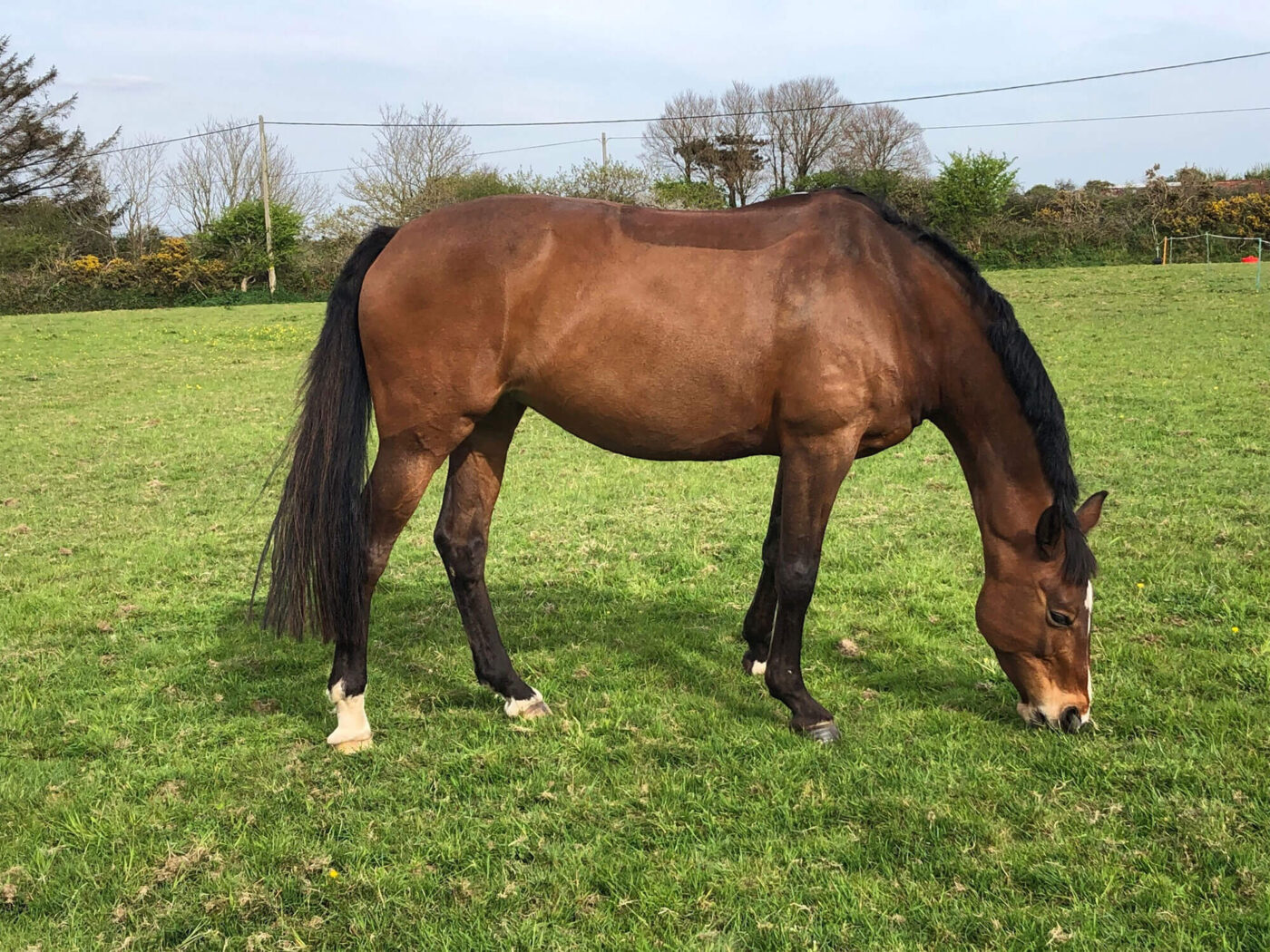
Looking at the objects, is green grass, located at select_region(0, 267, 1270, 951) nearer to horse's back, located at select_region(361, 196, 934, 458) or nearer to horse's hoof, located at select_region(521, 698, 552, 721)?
horse's hoof, located at select_region(521, 698, 552, 721)

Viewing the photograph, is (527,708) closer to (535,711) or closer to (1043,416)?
(535,711)

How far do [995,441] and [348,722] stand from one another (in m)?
2.87

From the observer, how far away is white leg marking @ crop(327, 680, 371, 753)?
3.70 metres

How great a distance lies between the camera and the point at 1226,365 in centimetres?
1273

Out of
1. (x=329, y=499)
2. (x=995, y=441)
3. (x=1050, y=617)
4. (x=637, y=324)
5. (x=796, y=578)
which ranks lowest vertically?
(x=1050, y=617)

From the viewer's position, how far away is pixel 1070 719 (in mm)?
3600

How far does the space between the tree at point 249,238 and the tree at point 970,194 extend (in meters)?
24.9

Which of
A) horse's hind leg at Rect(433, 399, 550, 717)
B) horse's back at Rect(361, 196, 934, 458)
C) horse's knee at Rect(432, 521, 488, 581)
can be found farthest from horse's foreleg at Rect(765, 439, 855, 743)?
horse's knee at Rect(432, 521, 488, 581)

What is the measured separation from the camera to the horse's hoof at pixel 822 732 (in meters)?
3.63

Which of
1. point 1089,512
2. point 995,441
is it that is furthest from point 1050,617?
point 995,441

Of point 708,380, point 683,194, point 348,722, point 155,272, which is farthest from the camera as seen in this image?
point 155,272

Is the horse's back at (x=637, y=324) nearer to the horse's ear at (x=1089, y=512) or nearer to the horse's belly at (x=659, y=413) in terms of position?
the horse's belly at (x=659, y=413)

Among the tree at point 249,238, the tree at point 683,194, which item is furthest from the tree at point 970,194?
the tree at point 249,238

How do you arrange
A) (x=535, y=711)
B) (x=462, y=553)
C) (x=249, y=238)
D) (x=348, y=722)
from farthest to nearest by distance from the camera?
(x=249, y=238), (x=462, y=553), (x=535, y=711), (x=348, y=722)
